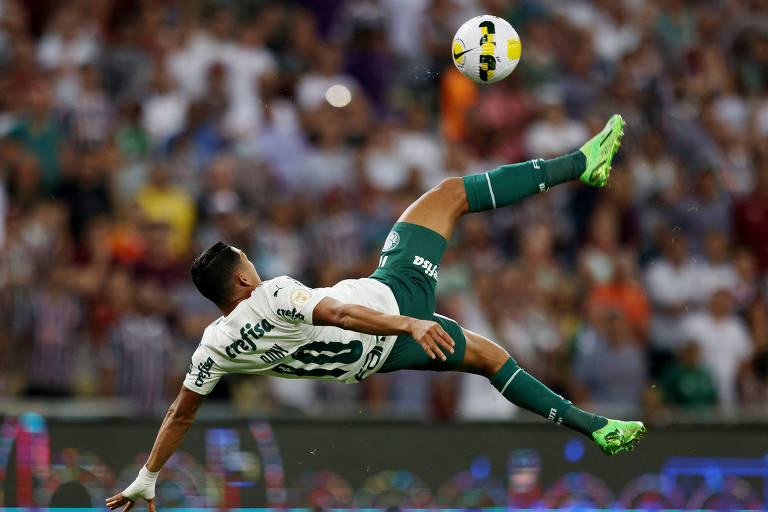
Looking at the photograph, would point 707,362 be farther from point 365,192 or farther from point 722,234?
point 365,192

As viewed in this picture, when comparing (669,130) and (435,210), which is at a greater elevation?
(669,130)

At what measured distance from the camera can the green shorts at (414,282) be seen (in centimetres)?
804

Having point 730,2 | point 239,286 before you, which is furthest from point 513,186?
point 730,2

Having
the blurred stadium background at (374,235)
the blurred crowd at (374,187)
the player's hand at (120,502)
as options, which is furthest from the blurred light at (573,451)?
the player's hand at (120,502)

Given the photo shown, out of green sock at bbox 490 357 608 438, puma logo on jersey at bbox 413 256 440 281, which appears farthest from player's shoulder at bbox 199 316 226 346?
green sock at bbox 490 357 608 438

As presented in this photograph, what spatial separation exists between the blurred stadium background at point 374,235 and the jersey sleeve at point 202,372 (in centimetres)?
340

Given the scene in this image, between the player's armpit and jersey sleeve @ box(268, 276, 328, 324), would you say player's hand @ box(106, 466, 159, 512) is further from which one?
the player's armpit

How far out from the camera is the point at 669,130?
14.0 meters

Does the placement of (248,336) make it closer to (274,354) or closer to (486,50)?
(274,354)

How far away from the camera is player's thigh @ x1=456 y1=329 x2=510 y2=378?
8.13 m

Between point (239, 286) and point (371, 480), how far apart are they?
4.11m

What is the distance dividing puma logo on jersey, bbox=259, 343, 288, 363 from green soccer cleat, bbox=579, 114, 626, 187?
233 cm

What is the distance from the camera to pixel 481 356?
321 inches

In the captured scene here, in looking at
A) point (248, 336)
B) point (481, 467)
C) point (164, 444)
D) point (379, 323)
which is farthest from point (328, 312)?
point (481, 467)
